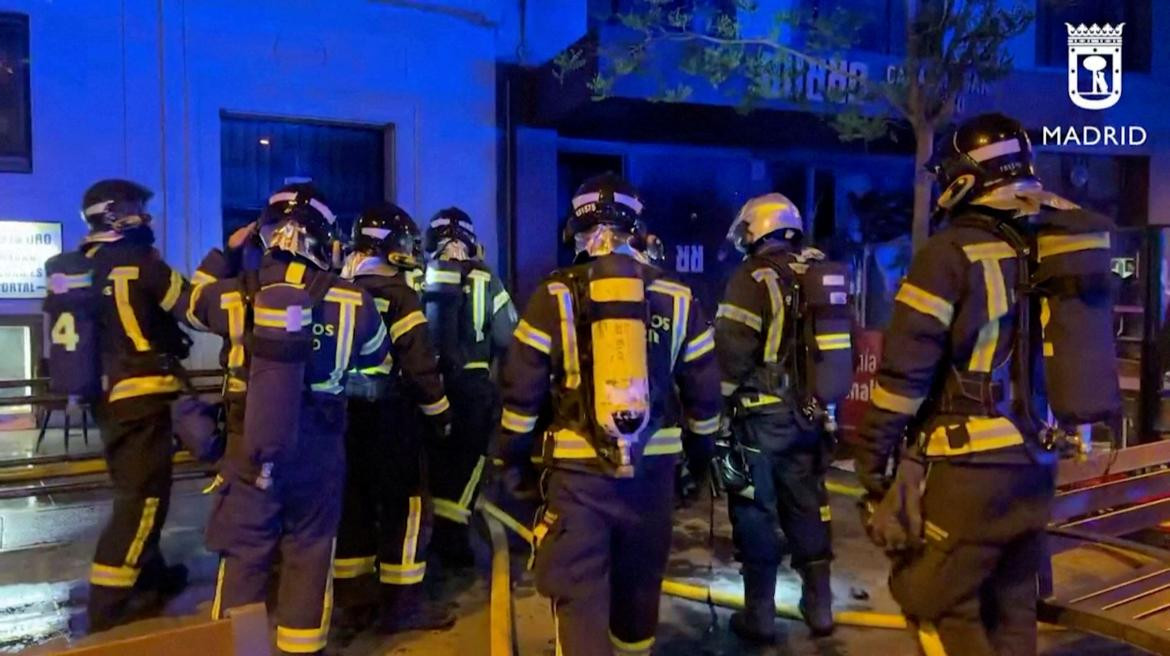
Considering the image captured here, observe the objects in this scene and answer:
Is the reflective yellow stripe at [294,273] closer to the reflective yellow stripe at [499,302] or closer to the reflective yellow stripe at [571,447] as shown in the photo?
the reflective yellow stripe at [571,447]

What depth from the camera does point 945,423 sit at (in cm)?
305

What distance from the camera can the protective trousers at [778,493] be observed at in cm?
435

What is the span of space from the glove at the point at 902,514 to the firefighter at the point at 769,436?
49.2 inches

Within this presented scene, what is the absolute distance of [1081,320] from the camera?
291 cm

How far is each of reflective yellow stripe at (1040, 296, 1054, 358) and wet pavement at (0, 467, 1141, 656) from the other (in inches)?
76.0

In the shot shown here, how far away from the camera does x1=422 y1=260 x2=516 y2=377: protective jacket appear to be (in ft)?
17.7

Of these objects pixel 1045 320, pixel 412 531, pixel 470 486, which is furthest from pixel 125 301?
pixel 1045 320

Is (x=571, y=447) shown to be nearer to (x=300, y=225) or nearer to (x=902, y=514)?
(x=902, y=514)

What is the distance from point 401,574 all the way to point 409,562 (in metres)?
0.07

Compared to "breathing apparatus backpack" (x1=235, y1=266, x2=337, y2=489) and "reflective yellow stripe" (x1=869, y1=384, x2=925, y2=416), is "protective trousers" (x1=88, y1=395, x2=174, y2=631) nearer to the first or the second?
"breathing apparatus backpack" (x1=235, y1=266, x2=337, y2=489)

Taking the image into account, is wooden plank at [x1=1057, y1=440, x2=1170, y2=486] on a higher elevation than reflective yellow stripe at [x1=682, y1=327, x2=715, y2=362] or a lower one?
lower

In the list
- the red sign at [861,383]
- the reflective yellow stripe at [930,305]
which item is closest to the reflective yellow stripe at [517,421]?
the reflective yellow stripe at [930,305]

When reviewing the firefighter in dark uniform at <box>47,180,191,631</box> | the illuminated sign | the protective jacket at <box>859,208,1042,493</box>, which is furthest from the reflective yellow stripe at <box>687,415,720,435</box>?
the illuminated sign

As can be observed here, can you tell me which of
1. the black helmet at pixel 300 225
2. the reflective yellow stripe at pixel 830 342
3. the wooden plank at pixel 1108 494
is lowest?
the wooden plank at pixel 1108 494
